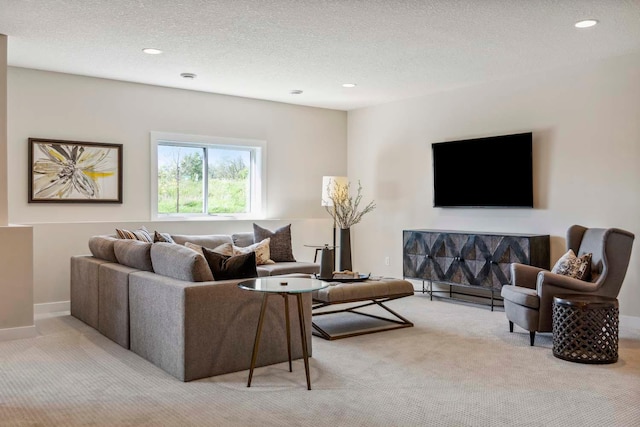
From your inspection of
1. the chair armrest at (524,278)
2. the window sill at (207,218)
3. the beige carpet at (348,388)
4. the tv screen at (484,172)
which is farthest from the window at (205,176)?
the chair armrest at (524,278)

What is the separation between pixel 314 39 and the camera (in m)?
4.82

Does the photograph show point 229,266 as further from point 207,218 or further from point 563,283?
point 207,218

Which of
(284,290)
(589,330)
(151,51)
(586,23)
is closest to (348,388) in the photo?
(284,290)

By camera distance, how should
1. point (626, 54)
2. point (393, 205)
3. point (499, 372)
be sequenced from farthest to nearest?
point (393, 205) → point (626, 54) → point (499, 372)

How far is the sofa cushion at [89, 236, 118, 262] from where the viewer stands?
497 cm

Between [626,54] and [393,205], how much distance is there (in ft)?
11.1

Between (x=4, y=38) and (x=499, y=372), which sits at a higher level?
(x=4, y=38)

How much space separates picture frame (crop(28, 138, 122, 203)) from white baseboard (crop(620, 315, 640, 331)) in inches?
213

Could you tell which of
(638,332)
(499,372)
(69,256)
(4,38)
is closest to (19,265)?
(69,256)

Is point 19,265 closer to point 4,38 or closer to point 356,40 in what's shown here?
point 4,38

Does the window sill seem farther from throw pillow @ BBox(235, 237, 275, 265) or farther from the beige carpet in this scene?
the beige carpet

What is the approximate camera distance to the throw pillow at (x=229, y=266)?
3850 millimetres

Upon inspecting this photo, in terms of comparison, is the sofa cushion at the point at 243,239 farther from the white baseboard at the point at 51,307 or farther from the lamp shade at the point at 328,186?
the white baseboard at the point at 51,307

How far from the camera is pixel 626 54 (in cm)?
532
